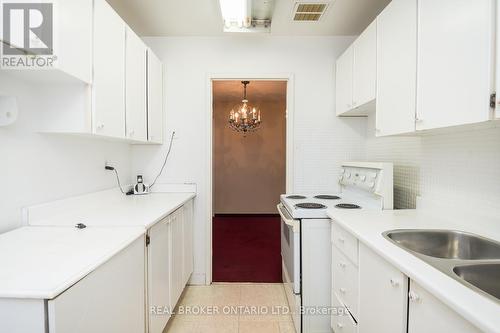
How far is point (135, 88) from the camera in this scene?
2049 mm

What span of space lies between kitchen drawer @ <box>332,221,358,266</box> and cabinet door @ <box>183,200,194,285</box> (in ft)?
4.25

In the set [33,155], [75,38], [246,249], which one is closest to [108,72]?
[75,38]

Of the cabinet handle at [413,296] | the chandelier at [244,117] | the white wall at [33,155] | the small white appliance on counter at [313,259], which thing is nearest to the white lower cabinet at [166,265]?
the white wall at [33,155]

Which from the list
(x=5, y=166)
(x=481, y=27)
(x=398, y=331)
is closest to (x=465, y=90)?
(x=481, y=27)

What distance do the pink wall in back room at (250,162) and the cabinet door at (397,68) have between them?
3.85 metres

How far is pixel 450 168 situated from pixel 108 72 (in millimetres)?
2198

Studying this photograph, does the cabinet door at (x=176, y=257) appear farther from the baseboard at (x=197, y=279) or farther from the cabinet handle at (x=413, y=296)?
the cabinet handle at (x=413, y=296)

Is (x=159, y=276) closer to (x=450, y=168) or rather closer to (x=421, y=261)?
(x=421, y=261)

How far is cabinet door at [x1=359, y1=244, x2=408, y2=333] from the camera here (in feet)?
3.23

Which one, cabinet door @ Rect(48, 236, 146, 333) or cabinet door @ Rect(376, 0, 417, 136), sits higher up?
cabinet door @ Rect(376, 0, 417, 136)

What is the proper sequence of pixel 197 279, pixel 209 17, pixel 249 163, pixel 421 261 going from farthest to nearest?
pixel 249 163, pixel 197 279, pixel 209 17, pixel 421 261

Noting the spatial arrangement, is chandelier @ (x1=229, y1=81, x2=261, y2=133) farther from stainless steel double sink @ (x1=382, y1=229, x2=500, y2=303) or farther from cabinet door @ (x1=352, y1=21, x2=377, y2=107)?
stainless steel double sink @ (x1=382, y1=229, x2=500, y2=303)

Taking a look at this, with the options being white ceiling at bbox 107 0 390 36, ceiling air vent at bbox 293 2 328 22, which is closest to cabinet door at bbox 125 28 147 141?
white ceiling at bbox 107 0 390 36

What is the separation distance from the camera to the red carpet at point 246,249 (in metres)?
2.81
